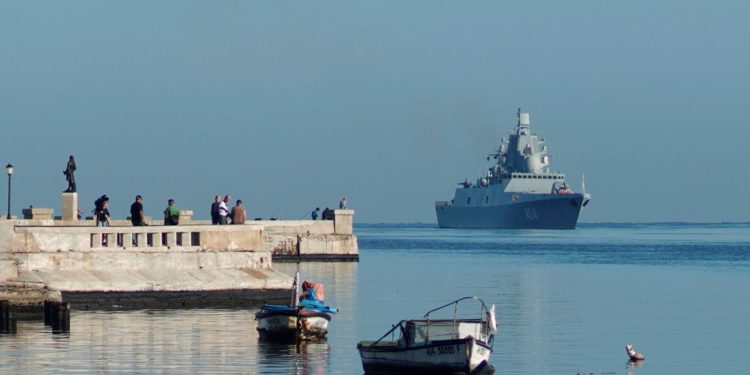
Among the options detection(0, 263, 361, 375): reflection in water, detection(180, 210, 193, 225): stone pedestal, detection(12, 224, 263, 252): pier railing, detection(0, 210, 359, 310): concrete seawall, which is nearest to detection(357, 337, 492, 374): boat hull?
detection(0, 263, 361, 375): reflection in water

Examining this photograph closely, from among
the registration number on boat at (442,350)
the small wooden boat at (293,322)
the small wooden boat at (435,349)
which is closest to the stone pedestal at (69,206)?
the small wooden boat at (293,322)

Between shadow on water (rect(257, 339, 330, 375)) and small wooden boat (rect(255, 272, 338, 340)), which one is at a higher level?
small wooden boat (rect(255, 272, 338, 340))

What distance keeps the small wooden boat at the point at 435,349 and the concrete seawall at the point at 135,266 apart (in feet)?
34.1

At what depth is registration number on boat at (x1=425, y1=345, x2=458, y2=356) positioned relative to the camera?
26672mm

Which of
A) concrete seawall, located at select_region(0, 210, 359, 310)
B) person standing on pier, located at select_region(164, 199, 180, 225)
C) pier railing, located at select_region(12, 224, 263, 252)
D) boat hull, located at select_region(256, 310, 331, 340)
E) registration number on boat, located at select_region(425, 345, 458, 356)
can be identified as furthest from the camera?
person standing on pier, located at select_region(164, 199, 180, 225)

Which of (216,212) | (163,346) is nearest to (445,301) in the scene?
(216,212)

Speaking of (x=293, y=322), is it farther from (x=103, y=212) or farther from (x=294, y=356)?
(x=103, y=212)

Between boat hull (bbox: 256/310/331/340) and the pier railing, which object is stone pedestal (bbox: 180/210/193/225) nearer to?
the pier railing

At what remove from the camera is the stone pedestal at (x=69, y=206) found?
4644cm

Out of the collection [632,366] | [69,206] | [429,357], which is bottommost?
[632,366]

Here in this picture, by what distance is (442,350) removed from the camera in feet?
87.9

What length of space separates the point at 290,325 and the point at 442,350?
647cm

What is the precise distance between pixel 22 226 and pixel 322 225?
34.0 m

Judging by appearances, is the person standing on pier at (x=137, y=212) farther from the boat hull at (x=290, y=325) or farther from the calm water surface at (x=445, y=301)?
the boat hull at (x=290, y=325)
